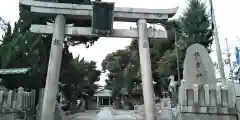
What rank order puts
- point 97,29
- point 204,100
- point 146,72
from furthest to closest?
point 97,29 < point 146,72 < point 204,100

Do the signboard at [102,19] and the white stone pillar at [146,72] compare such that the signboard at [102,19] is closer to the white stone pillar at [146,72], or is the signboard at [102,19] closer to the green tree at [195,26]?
the white stone pillar at [146,72]

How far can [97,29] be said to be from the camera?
1591 cm

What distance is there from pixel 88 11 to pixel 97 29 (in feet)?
4.05

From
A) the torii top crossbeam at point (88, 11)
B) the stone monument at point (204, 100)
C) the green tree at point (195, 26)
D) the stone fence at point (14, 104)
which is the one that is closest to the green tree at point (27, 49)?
the torii top crossbeam at point (88, 11)

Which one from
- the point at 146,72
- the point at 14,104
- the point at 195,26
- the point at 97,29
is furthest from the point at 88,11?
the point at 195,26

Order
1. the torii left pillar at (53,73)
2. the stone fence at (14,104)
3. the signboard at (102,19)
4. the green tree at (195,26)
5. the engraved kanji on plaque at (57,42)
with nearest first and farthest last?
the stone fence at (14,104), the torii left pillar at (53,73), the engraved kanji on plaque at (57,42), the signboard at (102,19), the green tree at (195,26)

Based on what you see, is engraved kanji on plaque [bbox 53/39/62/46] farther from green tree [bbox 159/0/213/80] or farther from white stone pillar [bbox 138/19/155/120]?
green tree [bbox 159/0/213/80]

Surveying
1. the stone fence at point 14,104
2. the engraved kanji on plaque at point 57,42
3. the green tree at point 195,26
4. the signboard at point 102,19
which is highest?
the green tree at point 195,26

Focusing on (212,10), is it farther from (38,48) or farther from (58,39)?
(38,48)

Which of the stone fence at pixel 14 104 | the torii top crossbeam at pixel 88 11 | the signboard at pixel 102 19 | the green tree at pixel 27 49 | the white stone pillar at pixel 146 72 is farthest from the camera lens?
the green tree at pixel 27 49

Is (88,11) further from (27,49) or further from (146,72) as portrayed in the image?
(27,49)

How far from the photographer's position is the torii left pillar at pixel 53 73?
14.2m

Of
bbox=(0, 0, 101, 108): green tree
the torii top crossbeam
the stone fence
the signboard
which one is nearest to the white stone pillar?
the torii top crossbeam

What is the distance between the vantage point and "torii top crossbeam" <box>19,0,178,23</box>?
51.6 feet
